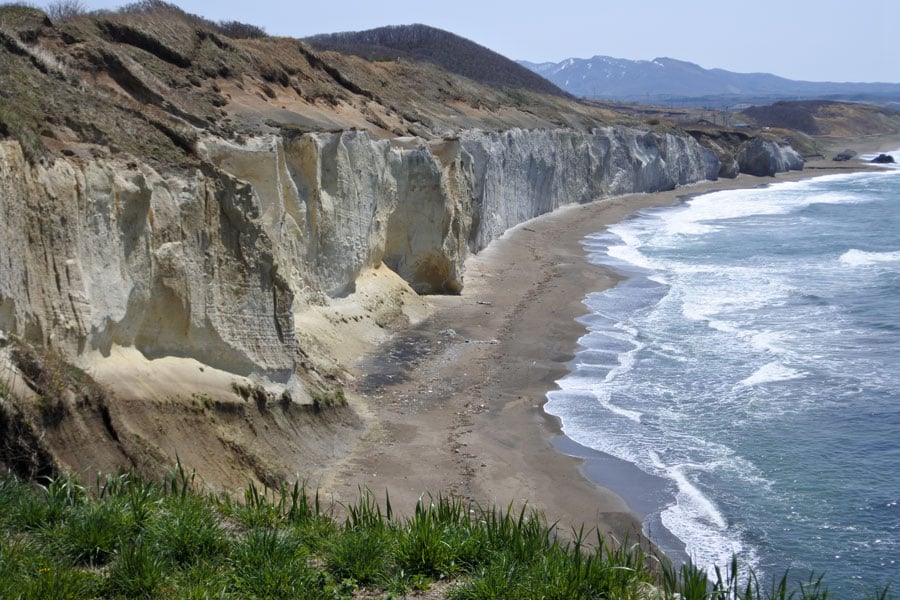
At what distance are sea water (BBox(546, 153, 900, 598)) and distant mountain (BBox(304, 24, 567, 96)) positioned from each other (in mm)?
43421

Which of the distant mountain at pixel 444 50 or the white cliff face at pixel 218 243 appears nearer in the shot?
the white cliff face at pixel 218 243

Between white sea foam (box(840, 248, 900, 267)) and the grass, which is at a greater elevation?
the grass

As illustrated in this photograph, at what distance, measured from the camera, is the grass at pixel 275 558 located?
20.7 feet

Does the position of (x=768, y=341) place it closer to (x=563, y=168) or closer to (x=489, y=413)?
(x=489, y=413)

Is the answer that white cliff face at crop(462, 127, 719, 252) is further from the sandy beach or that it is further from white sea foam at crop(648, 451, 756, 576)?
white sea foam at crop(648, 451, 756, 576)

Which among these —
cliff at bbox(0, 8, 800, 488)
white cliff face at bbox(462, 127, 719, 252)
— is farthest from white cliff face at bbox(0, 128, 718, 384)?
white cliff face at bbox(462, 127, 719, 252)

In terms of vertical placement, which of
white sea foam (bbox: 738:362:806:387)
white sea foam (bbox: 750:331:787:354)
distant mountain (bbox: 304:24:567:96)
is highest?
distant mountain (bbox: 304:24:567:96)

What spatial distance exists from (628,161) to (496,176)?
2524cm

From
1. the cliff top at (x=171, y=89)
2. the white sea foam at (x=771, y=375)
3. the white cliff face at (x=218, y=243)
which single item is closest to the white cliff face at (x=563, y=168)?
the cliff top at (x=171, y=89)

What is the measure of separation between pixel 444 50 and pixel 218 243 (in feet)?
227

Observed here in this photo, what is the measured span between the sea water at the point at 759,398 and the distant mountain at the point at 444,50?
43.4 m

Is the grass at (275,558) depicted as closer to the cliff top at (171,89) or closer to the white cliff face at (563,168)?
the cliff top at (171,89)

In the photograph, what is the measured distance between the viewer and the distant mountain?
77750 millimetres

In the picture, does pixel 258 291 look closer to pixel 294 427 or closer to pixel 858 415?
pixel 294 427
